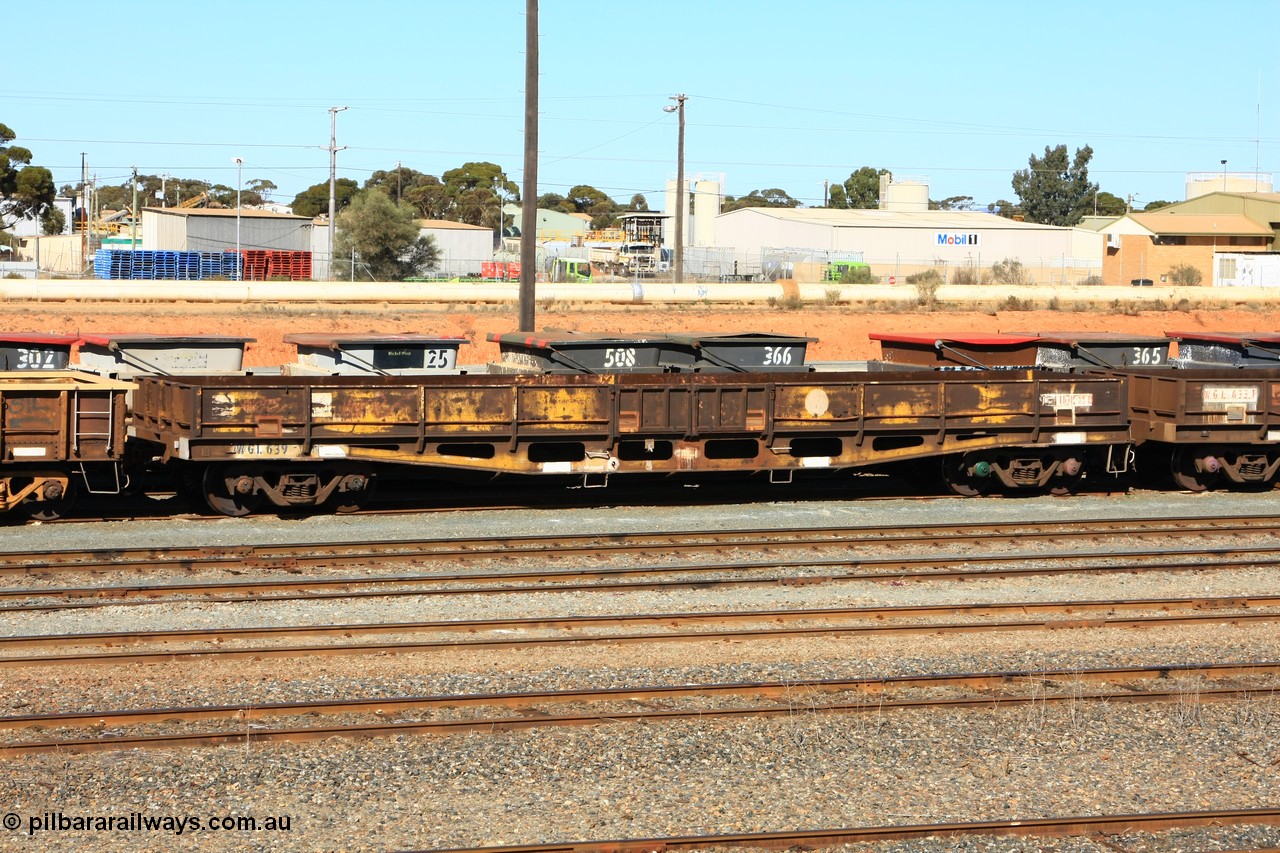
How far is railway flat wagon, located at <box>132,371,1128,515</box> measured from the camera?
56.3 ft

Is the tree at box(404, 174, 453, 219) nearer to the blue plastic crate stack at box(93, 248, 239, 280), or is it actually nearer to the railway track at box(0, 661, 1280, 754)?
the blue plastic crate stack at box(93, 248, 239, 280)

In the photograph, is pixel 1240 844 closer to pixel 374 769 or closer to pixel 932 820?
pixel 932 820

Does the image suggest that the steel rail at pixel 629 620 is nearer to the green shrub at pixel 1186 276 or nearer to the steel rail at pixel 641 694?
the steel rail at pixel 641 694

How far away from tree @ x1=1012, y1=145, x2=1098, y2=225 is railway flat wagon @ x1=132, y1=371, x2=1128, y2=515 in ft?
451

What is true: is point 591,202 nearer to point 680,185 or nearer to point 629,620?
point 680,185

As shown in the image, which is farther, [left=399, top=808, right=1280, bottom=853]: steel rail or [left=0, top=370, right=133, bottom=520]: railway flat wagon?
[left=0, top=370, right=133, bottom=520]: railway flat wagon

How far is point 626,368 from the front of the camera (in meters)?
21.2

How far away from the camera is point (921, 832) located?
7.75 metres

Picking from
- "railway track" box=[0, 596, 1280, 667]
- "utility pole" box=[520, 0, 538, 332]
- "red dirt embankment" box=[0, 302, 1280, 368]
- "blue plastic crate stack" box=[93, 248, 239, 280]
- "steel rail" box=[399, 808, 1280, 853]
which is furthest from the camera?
"blue plastic crate stack" box=[93, 248, 239, 280]

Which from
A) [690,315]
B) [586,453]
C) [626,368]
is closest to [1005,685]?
[586,453]

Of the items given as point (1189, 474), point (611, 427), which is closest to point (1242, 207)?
point (1189, 474)

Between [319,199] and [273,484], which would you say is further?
[319,199]

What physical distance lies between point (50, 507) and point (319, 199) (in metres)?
126

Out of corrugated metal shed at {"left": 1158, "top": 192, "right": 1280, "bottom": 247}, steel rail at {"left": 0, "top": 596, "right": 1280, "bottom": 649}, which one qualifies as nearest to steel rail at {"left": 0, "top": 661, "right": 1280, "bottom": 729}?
steel rail at {"left": 0, "top": 596, "right": 1280, "bottom": 649}
